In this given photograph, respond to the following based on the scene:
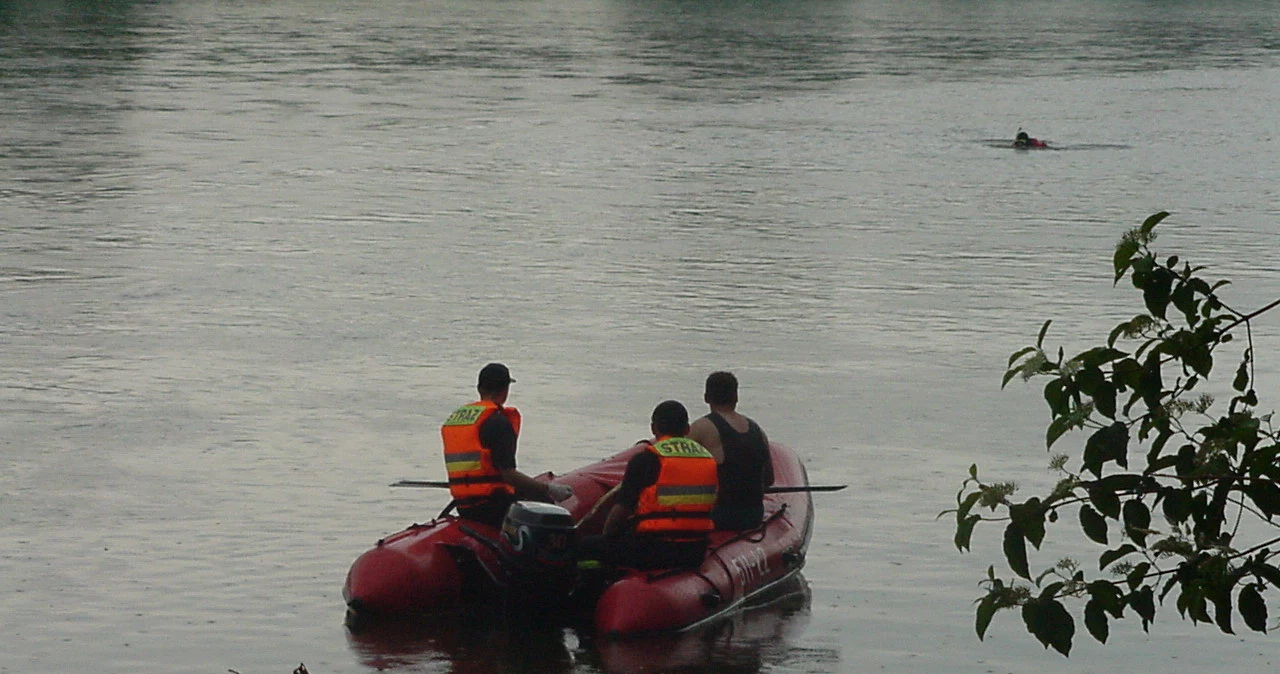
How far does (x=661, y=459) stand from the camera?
42.8ft

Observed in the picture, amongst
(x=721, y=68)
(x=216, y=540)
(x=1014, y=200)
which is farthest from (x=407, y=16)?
(x=216, y=540)

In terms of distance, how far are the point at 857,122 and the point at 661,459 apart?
45502 millimetres

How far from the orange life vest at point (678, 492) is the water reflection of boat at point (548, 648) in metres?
0.68

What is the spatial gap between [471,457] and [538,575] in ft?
3.05

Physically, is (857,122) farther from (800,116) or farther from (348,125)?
(348,125)

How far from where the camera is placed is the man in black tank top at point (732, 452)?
13.8 metres

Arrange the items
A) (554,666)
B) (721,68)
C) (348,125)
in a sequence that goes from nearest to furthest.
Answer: (554,666), (348,125), (721,68)

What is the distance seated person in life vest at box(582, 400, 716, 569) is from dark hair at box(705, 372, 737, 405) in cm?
63

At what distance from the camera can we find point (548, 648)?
42.2ft

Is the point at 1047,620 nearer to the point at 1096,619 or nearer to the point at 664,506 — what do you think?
A: the point at 1096,619

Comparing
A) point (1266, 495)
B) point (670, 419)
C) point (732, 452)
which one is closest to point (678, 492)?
point (670, 419)

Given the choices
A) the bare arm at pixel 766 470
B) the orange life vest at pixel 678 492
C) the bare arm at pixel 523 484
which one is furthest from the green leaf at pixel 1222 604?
the bare arm at pixel 766 470

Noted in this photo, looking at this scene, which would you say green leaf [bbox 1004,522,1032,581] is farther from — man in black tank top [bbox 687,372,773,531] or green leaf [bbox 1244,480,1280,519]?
man in black tank top [bbox 687,372,773,531]

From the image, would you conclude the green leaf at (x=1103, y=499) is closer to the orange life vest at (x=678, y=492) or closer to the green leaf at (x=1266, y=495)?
the green leaf at (x=1266, y=495)
